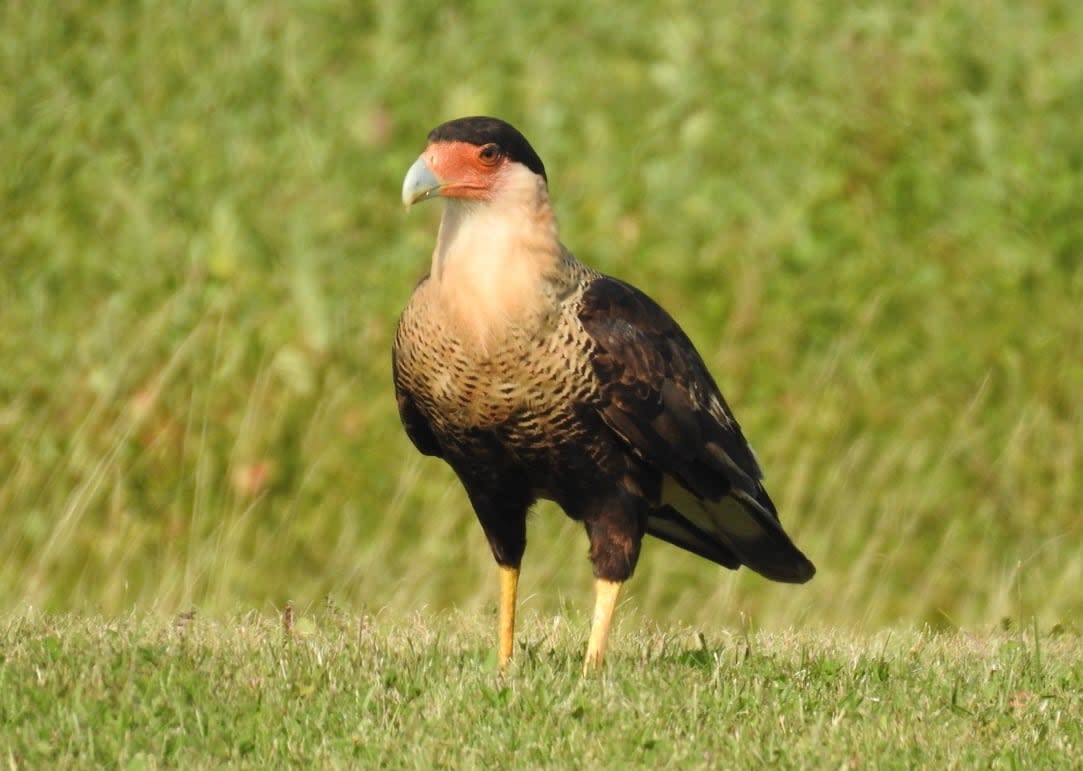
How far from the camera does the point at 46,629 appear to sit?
17.5 ft

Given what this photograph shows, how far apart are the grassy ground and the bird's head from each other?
Result: 129 centimetres

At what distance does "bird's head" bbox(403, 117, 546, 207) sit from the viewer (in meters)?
5.08

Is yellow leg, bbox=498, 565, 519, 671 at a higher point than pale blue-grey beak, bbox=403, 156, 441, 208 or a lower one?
lower

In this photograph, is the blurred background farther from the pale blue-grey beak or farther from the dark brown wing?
the pale blue-grey beak

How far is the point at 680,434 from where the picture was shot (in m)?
5.34

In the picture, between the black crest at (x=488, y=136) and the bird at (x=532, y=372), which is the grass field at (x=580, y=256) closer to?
the bird at (x=532, y=372)

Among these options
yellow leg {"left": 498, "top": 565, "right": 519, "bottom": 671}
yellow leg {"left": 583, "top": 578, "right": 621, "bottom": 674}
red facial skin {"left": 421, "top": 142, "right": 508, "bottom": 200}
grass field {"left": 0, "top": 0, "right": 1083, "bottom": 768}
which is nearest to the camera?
red facial skin {"left": 421, "top": 142, "right": 508, "bottom": 200}

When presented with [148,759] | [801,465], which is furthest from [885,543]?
[148,759]

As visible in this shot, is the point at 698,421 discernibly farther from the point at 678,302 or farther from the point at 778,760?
→ the point at 678,302

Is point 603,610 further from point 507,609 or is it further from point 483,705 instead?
point 483,705

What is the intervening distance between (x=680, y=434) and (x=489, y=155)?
3.18 ft

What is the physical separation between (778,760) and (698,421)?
1409 mm

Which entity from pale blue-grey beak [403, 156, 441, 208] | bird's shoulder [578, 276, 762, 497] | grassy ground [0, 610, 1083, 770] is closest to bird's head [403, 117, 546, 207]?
pale blue-grey beak [403, 156, 441, 208]

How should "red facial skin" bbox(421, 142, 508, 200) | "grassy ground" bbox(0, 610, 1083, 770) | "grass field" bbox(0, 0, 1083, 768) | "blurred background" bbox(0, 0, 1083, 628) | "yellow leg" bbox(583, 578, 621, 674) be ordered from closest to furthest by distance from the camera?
"grassy ground" bbox(0, 610, 1083, 770) → "red facial skin" bbox(421, 142, 508, 200) → "yellow leg" bbox(583, 578, 621, 674) → "grass field" bbox(0, 0, 1083, 768) → "blurred background" bbox(0, 0, 1083, 628)
